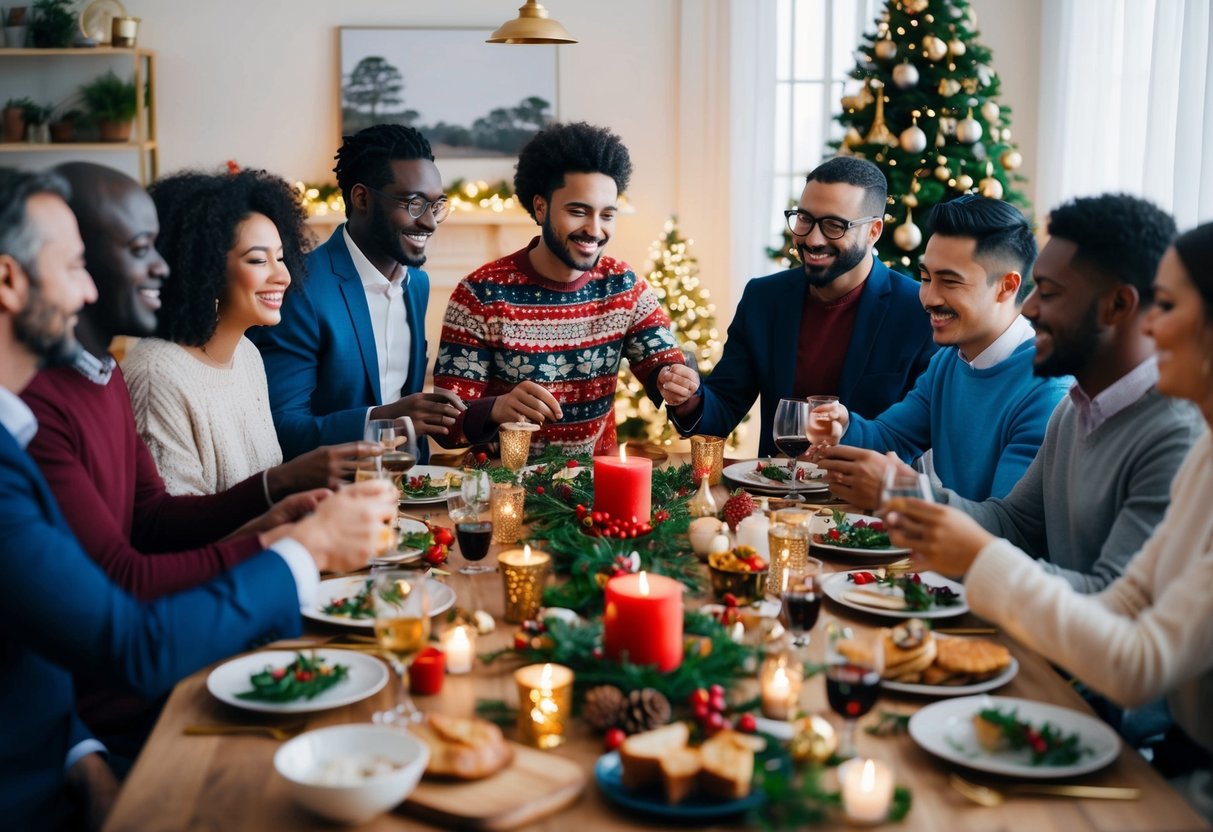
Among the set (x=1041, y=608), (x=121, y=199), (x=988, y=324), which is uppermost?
(x=121, y=199)

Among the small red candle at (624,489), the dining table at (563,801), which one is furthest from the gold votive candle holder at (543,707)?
the small red candle at (624,489)

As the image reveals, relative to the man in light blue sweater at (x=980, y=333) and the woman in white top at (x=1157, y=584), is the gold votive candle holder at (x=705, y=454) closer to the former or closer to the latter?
the man in light blue sweater at (x=980, y=333)

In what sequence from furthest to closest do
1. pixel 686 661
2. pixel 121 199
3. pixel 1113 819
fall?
pixel 121 199 < pixel 686 661 < pixel 1113 819

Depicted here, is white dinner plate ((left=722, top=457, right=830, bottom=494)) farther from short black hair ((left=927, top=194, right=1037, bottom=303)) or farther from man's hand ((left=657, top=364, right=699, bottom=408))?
short black hair ((left=927, top=194, right=1037, bottom=303))

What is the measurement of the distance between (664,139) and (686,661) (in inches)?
214

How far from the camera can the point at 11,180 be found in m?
1.59

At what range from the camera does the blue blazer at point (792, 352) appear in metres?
3.42

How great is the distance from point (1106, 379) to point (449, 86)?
5.07 metres

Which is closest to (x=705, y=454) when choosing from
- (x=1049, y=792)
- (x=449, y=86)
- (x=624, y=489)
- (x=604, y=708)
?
(x=624, y=489)

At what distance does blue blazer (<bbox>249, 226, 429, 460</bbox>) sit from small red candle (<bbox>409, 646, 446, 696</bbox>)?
5.32 ft

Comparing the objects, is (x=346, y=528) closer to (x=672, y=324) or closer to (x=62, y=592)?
(x=62, y=592)

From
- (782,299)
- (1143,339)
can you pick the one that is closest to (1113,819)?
(1143,339)

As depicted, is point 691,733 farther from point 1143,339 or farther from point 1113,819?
point 1143,339

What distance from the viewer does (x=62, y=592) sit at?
1.46m
